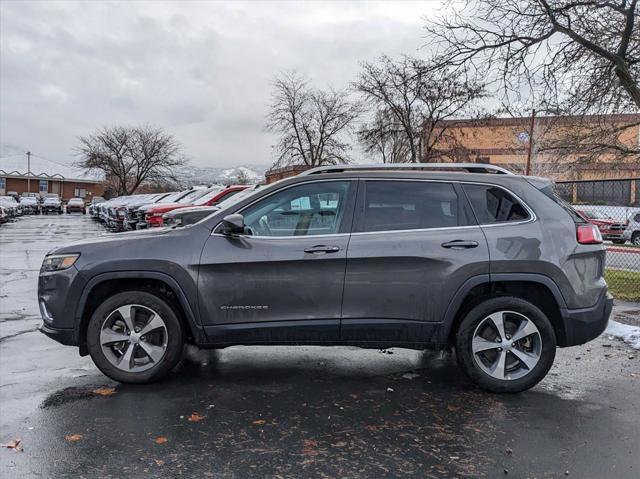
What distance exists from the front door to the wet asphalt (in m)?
0.53

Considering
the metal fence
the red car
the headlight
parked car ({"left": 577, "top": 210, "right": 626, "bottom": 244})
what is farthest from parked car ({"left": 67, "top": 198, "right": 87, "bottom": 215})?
the headlight

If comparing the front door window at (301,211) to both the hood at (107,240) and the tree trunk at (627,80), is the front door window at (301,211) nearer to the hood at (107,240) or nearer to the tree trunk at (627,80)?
the hood at (107,240)

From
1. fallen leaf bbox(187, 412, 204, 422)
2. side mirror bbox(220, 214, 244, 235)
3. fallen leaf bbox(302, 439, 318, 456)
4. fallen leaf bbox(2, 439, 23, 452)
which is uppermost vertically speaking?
side mirror bbox(220, 214, 244, 235)

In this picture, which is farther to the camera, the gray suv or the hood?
the hood

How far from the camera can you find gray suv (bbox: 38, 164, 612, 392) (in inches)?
187

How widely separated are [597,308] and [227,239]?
315 centimetres

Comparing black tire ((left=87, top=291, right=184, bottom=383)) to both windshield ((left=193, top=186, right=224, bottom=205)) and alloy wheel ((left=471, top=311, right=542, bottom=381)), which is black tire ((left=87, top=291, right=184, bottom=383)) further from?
windshield ((left=193, top=186, right=224, bottom=205))

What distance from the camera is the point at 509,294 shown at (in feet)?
16.3

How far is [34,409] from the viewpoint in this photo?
443cm

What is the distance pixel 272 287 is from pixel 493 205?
6.63ft

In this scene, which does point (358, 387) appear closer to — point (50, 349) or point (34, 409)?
point (34, 409)

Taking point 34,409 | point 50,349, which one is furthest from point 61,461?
point 50,349

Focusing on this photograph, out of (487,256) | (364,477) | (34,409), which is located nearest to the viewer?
(364,477)

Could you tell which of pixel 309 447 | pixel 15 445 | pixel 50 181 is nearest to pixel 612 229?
pixel 309 447
